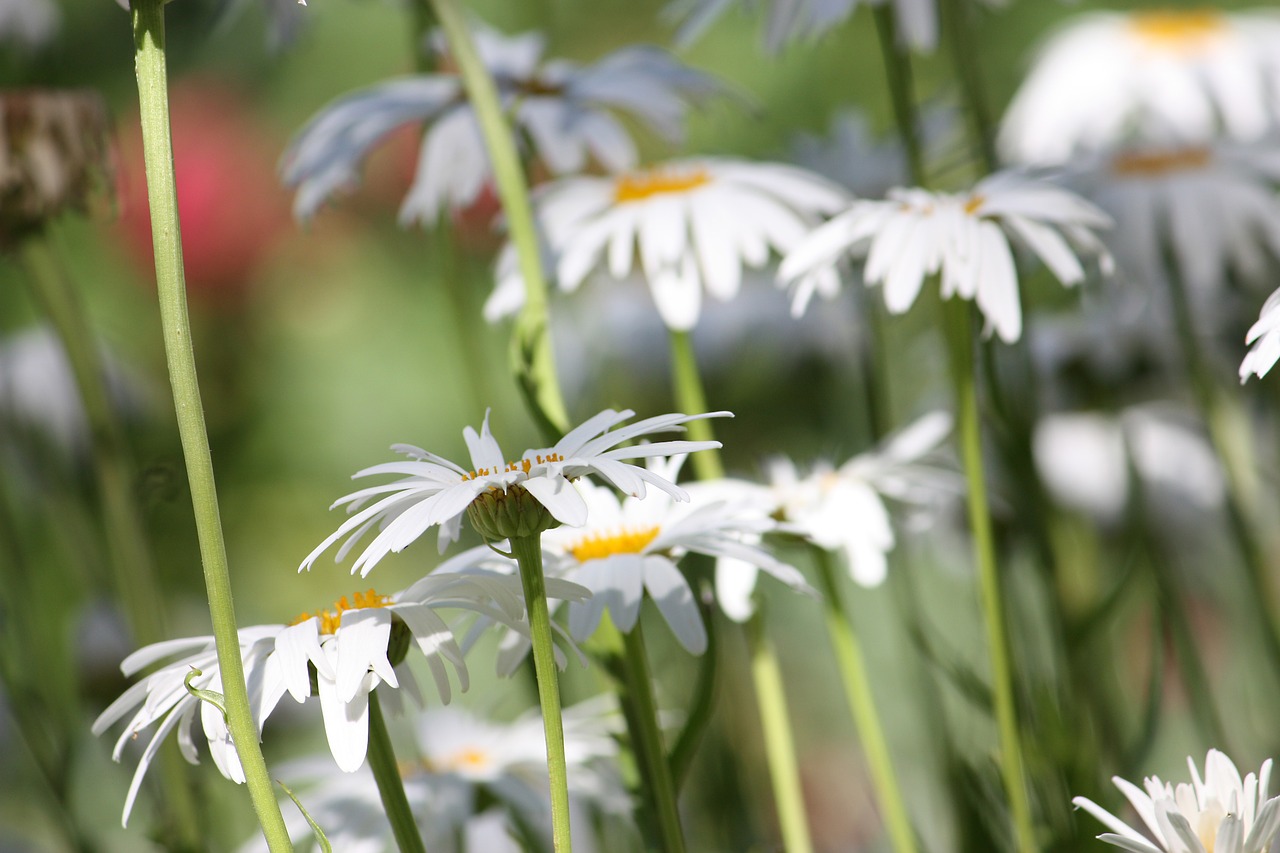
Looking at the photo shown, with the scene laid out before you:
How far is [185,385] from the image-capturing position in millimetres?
240

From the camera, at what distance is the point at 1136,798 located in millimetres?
254

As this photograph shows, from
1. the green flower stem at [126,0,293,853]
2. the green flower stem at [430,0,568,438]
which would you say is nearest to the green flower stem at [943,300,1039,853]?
the green flower stem at [430,0,568,438]

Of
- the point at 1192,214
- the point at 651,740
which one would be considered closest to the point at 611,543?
the point at 651,740

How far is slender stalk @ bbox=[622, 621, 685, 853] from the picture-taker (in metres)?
0.32

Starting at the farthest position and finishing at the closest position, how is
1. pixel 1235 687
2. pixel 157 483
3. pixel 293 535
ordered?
1. pixel 293 535
2. pixel 1235 687
3. pixel 157 483

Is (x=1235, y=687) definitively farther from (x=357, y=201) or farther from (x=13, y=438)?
(x=357, y=201)

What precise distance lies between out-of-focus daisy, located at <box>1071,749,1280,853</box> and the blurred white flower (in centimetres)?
52

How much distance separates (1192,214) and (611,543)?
13.9 inches

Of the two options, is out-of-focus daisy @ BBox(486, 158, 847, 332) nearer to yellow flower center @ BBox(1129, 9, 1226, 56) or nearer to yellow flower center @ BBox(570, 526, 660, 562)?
yellow flower center @ BBox(570, 526, 660, 562)

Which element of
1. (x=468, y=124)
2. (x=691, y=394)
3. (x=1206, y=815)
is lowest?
(x=1206, y=815)

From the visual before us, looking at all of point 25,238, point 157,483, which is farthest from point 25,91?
point 157,483

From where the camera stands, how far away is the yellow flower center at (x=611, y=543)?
14.0 inches

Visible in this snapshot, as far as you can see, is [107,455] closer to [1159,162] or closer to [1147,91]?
[1159,162]

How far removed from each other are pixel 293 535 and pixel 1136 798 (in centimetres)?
116
